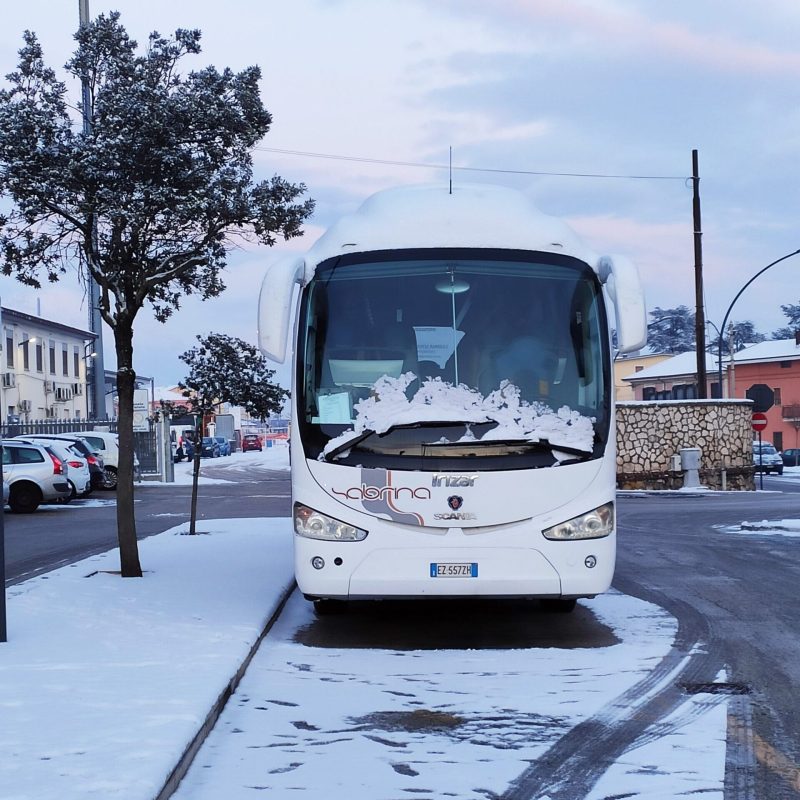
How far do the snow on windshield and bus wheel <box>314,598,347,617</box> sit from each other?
6.70 ft

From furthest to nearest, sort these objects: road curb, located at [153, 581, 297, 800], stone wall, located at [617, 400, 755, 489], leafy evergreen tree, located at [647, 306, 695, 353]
Result: leafy evergreen tree, located at [647, 306, 695, 353], stone wall, located at [617, 400, 755, 489], road curb, located at [153, 581, 297, 800]

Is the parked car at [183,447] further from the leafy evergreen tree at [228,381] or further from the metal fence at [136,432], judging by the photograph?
the leafy evergreen tree at [228,381]

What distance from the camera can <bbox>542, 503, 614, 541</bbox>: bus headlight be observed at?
8.45 meters

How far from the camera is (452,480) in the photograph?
331 inches

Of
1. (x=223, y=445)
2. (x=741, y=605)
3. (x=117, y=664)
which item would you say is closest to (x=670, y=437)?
(x=741, y=605)

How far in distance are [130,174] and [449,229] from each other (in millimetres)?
3679

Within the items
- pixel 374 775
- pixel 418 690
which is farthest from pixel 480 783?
pixel 418 690

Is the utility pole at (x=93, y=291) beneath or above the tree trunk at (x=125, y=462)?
above

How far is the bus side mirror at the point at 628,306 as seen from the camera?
338 inches

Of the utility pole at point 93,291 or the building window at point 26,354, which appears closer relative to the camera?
the utility pole at point 93,291

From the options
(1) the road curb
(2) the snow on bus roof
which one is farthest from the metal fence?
(1) the road curb

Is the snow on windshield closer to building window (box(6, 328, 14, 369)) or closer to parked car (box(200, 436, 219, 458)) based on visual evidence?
building window (box(6, 328, 14, 369))

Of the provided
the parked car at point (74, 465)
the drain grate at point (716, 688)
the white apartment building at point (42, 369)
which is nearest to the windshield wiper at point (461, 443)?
the drain grate at point (716, 688)

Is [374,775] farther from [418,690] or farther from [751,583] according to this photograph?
[751,583]
